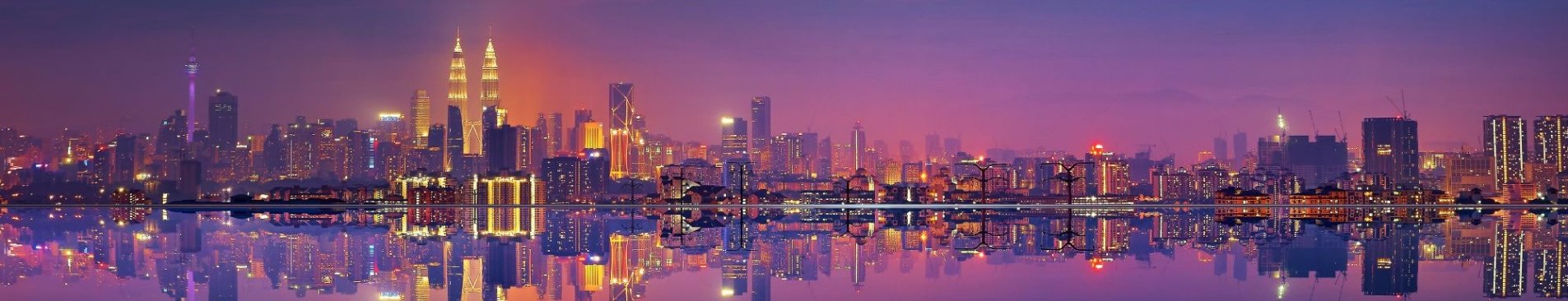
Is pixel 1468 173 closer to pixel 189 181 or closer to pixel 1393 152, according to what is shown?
pixel 1393 152

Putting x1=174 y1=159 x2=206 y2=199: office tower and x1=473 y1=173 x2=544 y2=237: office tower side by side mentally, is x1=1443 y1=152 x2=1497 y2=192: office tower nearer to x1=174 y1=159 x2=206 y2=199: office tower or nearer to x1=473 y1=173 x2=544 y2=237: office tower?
x1=473 y1=173 x2=544 y2=237: office tower

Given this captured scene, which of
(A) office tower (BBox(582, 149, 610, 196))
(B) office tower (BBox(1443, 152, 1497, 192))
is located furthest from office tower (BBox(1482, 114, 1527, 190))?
(A) office tower (BBox(582, 149, 610, 196))

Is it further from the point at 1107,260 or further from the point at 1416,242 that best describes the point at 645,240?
the point at 1416,242

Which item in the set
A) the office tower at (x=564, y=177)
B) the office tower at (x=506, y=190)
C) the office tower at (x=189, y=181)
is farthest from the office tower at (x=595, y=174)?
the office tower at (x=189, y=181)

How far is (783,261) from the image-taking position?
30094 millimetres

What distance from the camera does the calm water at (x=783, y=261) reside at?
920 inches

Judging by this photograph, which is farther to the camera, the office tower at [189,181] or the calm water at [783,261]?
the office tower at [189,181]

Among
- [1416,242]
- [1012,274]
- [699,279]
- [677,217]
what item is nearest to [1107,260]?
[1012,274]

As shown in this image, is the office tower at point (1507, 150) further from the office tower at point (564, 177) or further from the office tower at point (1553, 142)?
the office tower at point (564, 177)

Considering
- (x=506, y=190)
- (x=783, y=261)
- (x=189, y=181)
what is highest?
(x=189, y=181)

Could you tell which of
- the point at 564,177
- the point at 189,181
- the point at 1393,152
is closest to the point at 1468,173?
the point at 1393,152

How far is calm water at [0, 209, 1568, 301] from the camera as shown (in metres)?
23.4

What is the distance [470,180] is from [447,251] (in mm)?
112716

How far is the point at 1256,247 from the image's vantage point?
1351 inches
